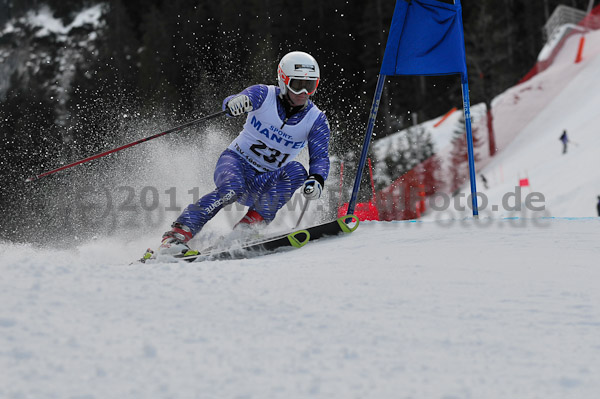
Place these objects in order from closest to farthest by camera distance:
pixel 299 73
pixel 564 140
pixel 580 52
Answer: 1. pixel 299 73
2. pixel 564 140
3. pixel 580 52

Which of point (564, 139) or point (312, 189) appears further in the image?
point (564, 139)

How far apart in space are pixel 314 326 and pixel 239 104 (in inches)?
116

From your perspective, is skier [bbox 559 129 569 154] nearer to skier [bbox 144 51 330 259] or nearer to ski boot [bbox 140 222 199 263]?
skier [bbox 144 51 330 259]

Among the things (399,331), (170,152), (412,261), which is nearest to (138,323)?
(399,331)

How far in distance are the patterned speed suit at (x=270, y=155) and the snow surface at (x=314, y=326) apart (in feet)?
4.73

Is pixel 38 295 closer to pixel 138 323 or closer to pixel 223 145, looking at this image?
pixel 138 323

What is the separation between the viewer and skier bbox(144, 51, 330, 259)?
4664 millimetres

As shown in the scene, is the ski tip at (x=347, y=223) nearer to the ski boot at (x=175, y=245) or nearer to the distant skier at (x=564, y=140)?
the ski boot at (x=175, y=245)

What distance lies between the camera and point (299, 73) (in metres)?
4.68

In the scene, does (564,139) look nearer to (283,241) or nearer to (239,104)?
(239,104)

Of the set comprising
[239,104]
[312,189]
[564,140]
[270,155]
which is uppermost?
[564,140]

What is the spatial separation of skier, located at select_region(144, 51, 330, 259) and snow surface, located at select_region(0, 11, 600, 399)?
142 cm

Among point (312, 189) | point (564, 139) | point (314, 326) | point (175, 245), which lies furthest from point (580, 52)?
point (314, 326)

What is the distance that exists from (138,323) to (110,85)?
34157 mm
